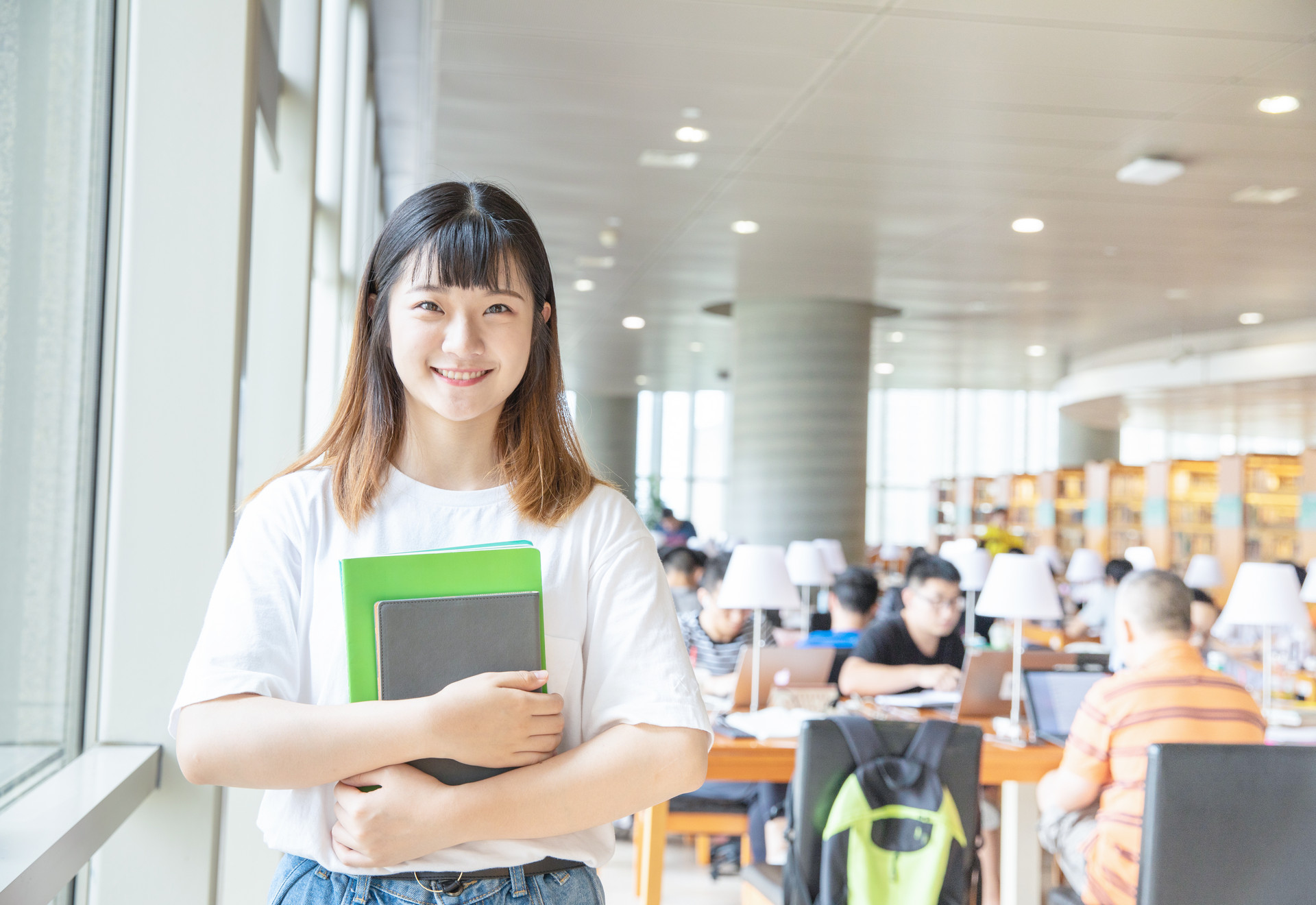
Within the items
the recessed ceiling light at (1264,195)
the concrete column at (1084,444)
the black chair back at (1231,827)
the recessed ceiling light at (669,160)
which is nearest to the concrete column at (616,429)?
the concrete column at (1084,444)

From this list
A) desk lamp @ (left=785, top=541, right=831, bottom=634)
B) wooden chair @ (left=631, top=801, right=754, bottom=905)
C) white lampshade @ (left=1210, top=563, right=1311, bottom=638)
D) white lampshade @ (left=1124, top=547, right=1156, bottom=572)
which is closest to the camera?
wooden chair @ (left=631, top=801, right=754, bottom=905)

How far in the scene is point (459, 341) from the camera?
3.43 feet

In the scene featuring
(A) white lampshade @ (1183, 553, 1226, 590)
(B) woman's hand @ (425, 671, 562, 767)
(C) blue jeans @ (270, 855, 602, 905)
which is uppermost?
(B) woman's hand @ (425, 671, 562, 767)

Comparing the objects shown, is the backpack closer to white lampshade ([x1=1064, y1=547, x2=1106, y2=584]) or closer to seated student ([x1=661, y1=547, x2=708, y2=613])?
seated student ([x1=661, y1=547, x2=708, y2=613])

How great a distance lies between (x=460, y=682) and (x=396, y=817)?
0.41 feet

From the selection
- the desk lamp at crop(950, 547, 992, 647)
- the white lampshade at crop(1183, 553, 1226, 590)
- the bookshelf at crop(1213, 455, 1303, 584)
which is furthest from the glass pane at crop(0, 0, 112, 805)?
the bookshelf at crop(1213, 455, 1303, 584)

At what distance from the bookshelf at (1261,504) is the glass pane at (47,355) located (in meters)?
10.5

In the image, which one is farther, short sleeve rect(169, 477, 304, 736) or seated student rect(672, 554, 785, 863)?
seated student rect(672, 554, 785, 863)

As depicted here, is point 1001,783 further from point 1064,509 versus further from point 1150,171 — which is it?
point 1064,509

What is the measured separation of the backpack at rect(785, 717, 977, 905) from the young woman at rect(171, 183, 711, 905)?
1.46 m

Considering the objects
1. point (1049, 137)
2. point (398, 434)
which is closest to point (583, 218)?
point (1049, 137)

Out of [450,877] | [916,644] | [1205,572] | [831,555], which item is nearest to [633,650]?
[450,877]

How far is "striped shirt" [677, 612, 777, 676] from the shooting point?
438cm

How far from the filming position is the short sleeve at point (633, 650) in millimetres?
1000
